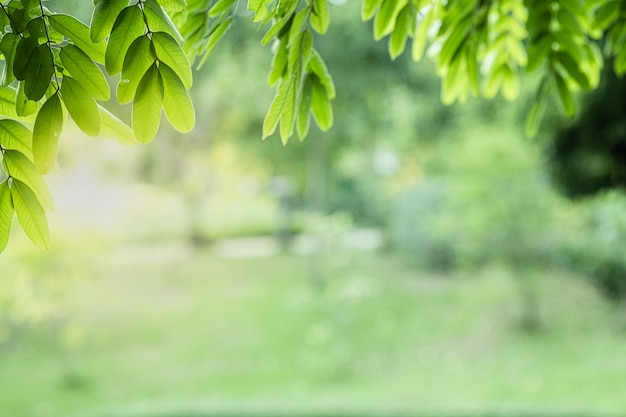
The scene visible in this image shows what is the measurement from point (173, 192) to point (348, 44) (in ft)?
21.5

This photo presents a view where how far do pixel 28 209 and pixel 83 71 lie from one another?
221 millimetres

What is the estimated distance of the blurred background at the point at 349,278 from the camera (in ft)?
22.9

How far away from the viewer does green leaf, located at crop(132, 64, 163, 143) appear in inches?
40.0

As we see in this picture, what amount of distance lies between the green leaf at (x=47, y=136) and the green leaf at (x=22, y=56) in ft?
0.18

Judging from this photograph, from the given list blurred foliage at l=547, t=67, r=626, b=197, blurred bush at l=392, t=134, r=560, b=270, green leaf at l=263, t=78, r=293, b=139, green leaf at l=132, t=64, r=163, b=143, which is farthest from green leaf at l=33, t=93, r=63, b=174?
blurred bush at l=392, t=134, r=560, b=270

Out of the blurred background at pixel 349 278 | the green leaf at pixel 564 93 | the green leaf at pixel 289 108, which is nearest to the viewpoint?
the green leaf at pixel 289 108

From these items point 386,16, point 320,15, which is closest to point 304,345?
point 386,16

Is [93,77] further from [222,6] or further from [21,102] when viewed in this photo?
[222,6]

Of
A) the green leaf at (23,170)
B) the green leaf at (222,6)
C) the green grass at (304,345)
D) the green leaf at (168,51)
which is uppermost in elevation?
the green leaf at (222,6)

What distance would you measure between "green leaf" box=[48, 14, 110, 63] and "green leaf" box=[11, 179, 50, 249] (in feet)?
0.76

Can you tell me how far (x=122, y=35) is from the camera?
3.39ft

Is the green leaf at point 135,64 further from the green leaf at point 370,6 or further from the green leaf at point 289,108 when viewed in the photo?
the green leaf at point 370,6

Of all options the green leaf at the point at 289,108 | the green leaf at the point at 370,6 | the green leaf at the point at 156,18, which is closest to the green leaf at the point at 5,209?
the green leaf at the point at 156,18

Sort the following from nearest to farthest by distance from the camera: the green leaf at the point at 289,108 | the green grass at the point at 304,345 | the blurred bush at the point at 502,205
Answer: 1. the green leaf at the point at 289,108
2. the green grass at the point at 304,345
3. the blurred bush at the point at 502,205
